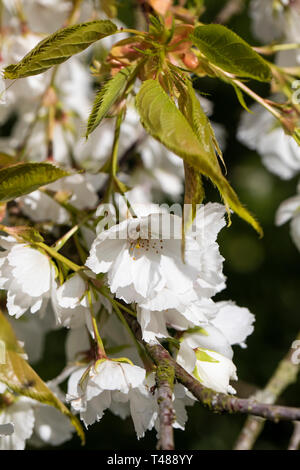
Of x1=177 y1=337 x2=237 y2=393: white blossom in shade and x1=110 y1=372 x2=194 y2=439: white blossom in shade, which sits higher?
x1=177 y1=337 x2=237 y2=393: white blossom in shade

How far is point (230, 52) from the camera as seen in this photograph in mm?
641

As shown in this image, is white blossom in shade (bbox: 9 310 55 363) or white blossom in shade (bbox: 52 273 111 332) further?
white blossom in shade (bbox: 9 310 55 363)

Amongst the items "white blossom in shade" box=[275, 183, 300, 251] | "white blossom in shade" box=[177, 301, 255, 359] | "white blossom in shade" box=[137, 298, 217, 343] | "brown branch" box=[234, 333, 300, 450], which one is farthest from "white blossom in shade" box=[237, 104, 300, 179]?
"white blossom in shade" box=[137, 298, 217, 343]

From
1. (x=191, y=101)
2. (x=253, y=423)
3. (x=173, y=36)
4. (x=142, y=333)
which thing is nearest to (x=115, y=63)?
(x=173, y=36)

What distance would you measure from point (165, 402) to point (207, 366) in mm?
167

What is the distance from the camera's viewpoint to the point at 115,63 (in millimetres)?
770

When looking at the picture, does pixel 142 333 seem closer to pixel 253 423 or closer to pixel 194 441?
pixel 253 423

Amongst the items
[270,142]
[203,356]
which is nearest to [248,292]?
[270,142]

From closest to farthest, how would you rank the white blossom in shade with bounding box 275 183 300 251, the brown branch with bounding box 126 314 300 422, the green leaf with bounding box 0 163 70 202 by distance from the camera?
the brown branch with bounding box 126 314 300 422 → the green leaf with bounding box 0 163 70 202 → the white blossom in shade with bounding box 275 183 300 251

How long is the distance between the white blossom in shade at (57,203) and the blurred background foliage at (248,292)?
812 millimetres

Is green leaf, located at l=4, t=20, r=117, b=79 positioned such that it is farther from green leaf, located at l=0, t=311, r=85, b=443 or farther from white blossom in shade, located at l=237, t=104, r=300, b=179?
white blossom in shade, located at l=237, t=104, r=300, b=179

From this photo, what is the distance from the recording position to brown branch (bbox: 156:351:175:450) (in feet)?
1.75

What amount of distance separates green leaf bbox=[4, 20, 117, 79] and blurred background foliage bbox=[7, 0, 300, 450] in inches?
47.3

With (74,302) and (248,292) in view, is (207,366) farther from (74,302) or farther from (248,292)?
(248,292)
